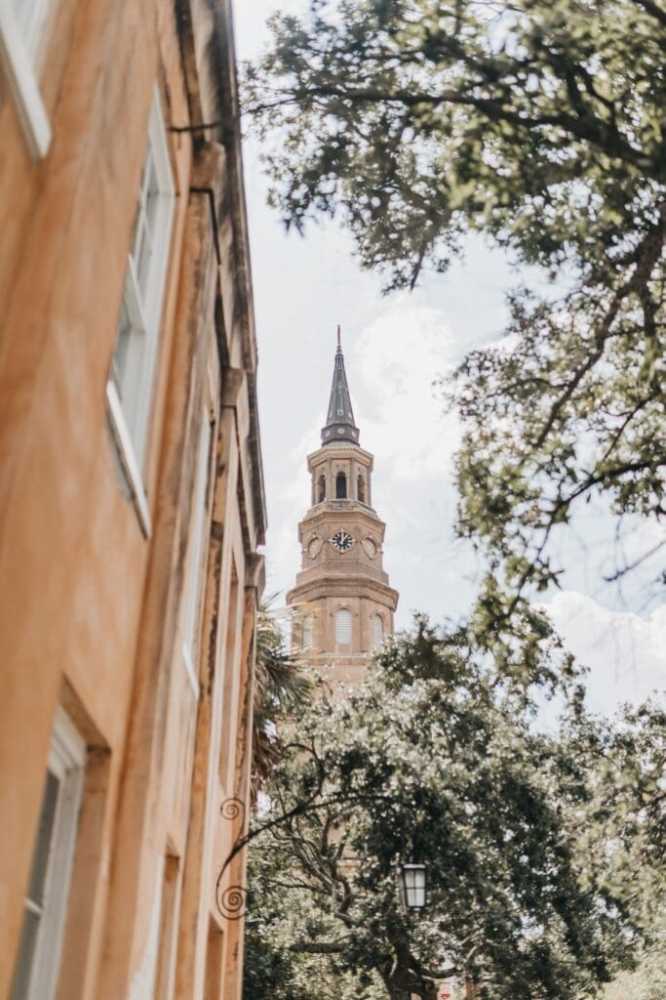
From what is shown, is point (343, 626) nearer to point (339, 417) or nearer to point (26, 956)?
point (339, 417)

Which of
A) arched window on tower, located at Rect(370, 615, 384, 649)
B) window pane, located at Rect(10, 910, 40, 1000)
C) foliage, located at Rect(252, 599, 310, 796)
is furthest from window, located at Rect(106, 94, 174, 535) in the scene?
arched window on tower, located at Rect(370, 615, 384, 649)

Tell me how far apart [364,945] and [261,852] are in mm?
3930

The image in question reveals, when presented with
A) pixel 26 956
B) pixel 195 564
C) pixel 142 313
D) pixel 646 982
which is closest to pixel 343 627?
pixel 646 982

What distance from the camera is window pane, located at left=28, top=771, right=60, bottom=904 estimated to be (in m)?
3.60

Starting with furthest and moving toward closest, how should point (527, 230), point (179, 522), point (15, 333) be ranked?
point (527, 230)
point (179, 522)
point (15, 333)

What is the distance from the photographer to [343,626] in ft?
204

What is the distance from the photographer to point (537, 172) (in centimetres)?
605

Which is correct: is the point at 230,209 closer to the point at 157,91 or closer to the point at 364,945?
the point at 157,91

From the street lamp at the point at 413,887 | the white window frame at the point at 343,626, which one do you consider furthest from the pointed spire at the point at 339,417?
the street lamp at the point at 413,887

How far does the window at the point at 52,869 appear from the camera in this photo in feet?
11.5

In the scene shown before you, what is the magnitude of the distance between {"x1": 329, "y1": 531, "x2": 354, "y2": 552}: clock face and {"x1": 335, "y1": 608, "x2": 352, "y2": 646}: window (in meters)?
4.37

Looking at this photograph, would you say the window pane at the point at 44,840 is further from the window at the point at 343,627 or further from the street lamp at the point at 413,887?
the window at the point at 343,627

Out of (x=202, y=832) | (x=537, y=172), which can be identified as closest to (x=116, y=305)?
(x=537, y=172)

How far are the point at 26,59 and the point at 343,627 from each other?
59.6 metres
